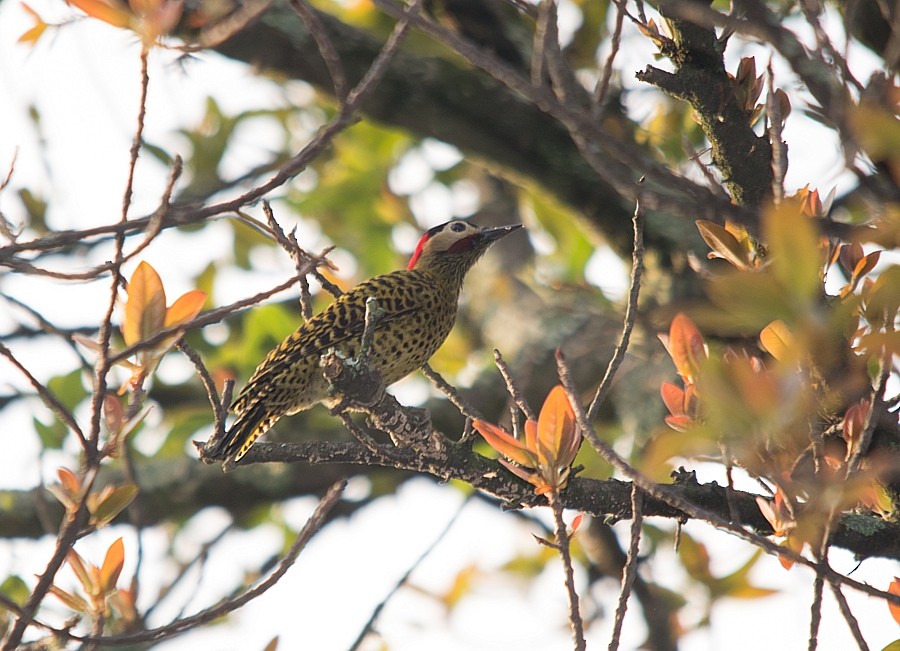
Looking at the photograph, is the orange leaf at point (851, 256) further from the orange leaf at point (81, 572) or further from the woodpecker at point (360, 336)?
the orange leaf at point (81, 572)

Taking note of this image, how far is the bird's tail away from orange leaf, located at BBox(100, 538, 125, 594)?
21.8 inches

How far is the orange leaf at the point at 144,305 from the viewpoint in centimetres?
288

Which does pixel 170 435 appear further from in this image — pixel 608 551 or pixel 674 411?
pixel 674 411

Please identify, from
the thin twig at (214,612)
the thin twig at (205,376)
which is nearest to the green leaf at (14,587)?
the thin twig at (205,376)

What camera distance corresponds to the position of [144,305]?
2.89 meters

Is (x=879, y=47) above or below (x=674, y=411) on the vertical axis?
above

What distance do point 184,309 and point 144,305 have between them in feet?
0.37

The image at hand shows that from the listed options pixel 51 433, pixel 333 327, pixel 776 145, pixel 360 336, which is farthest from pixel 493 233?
pixel 776 145

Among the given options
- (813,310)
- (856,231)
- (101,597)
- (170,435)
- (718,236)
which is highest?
(170,435)

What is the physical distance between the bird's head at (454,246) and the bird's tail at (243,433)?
225 cm

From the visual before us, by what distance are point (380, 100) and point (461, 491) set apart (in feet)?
9.17

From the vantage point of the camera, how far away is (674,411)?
3.05 meters

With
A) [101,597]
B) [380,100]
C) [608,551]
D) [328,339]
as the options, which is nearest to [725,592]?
[608,551]

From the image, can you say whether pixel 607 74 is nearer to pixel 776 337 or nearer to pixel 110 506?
pixel 776 337
